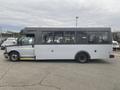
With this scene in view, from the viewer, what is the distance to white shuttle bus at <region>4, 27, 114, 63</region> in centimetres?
1194

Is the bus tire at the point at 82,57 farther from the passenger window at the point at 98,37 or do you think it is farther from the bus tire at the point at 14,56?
the bus tire at the point at 14,56

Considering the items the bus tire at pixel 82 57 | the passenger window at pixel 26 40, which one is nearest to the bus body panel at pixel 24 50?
the passenger window at pixel 26 40

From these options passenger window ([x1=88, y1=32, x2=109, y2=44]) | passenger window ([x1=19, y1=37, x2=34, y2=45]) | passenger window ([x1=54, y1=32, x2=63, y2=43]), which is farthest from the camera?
passenger window ([x1=19, y1=37, x2=34, y2=45])

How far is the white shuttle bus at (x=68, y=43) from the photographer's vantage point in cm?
1194

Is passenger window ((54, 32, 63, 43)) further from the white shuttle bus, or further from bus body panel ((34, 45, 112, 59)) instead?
bus body panel ((34, 45, 112, 59))

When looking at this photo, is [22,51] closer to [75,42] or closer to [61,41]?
[61,41]

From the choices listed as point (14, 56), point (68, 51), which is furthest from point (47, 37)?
point (14, 56)

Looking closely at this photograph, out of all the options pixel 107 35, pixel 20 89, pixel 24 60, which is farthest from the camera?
pixel 24 60

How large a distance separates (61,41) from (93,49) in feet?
7.44

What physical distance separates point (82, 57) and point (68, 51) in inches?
42.2

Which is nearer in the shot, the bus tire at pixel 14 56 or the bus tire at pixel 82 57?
the bus tire at pixel 82 57

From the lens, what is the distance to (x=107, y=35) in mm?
11883

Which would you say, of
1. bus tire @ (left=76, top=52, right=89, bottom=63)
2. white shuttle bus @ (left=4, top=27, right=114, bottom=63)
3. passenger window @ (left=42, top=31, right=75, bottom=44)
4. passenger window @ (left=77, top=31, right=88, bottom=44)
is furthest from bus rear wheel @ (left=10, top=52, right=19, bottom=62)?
passenger window @ (left=77, top=31, right=88, bottom=44)

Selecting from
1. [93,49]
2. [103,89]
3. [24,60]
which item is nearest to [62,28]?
[93,49]
